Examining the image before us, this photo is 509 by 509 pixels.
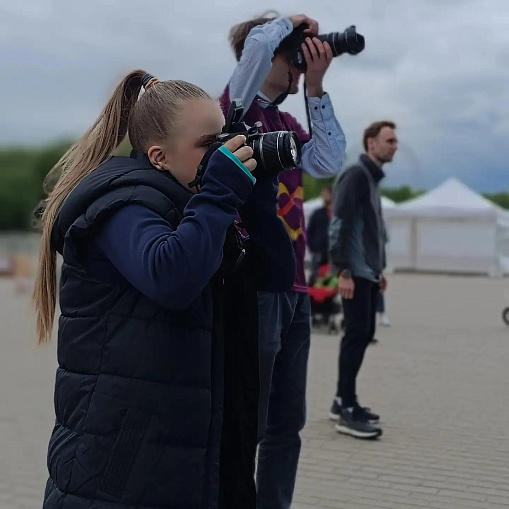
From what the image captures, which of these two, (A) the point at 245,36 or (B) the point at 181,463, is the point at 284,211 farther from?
(B) the point at 181,463

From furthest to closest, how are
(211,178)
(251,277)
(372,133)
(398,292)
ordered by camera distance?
(398,292)
(372,133)
(251,277)
(211,178)

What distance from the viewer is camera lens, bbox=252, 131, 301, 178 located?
2.13 metres

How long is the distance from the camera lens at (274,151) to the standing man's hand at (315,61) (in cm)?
115

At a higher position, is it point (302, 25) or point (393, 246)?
point (302, 25)

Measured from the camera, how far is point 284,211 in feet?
11.3

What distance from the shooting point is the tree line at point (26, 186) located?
68.1m

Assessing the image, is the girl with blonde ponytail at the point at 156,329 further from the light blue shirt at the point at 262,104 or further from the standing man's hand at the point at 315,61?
the standing man's hand at the point at 315,61

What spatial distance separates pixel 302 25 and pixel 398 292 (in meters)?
15.1

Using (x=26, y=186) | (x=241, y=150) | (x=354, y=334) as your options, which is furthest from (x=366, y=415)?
(x=26, y=186)

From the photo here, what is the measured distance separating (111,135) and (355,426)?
356cm

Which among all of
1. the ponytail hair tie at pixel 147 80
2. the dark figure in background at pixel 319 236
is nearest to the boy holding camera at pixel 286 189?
the ponytail hair tie at pixel 147 80

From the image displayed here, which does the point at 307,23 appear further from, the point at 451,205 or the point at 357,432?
the point at 451,205

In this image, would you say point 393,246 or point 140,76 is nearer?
point 140,76

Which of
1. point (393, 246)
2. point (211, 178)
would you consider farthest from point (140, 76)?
point (393, 246)
